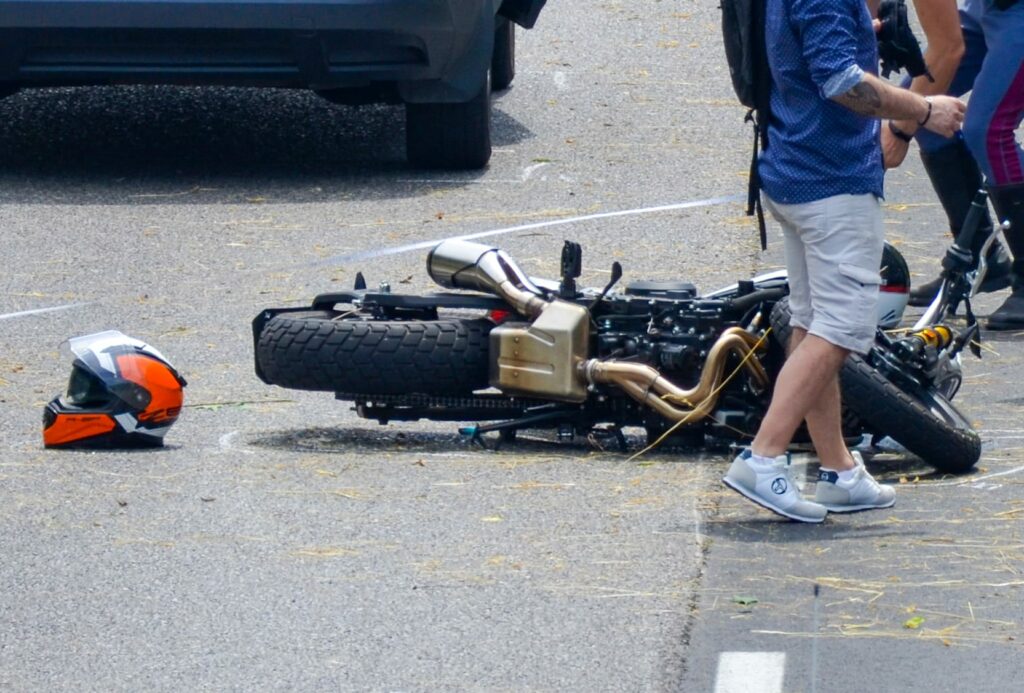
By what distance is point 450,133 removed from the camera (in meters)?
9.53

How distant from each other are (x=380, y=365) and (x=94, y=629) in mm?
1586

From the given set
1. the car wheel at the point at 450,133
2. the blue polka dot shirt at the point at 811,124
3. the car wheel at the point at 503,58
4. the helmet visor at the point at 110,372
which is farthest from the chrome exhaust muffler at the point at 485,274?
the car wheel at the point at 503,58

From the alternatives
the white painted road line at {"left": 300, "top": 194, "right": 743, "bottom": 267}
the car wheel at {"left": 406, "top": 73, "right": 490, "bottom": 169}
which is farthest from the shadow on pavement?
the white painted road line at {"left": 300, "top": 194, "right": 743, "bottom": 267}

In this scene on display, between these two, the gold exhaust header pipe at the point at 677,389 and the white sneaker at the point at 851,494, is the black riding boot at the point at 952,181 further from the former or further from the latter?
the white sneaker at the point at 851,494

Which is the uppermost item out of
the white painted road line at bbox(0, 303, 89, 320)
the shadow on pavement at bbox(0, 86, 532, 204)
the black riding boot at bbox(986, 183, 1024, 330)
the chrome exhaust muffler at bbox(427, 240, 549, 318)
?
the chrome exhaust muffler at bbox(427, 240, 549, 318)

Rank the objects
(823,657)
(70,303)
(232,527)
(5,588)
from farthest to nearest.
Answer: (70,303) → (232,527) → (5,588) → (823,657)

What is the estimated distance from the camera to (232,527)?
16.6 ft

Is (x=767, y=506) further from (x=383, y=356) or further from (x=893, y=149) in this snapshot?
(x=383, y=356)

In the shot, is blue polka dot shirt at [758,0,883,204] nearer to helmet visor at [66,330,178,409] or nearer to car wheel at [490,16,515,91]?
helmet visor at [66,330,178,409]

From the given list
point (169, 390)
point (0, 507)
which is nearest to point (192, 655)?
point (0, 507)

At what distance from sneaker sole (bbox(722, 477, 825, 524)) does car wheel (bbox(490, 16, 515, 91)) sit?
622 centimetres

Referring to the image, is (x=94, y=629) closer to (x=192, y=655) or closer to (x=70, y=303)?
(x=192, y=655)

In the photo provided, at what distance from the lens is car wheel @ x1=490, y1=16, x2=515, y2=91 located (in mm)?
11219

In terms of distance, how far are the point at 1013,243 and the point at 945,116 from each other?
2.50 m
